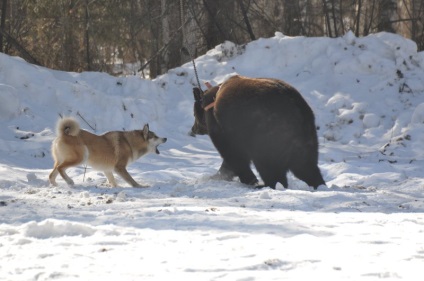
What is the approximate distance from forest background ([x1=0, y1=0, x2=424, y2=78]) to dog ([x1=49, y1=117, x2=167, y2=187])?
A: 7.26 m

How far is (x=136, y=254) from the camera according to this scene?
3936 mm

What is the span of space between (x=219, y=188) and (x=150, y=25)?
10.3m

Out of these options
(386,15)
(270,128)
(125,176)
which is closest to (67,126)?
(125,176)

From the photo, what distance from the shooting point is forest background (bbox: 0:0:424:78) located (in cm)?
1617

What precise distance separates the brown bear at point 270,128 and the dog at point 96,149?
4.89 feet

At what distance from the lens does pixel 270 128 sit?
7.29m

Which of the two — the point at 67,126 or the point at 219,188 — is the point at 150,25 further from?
the point at 219,188

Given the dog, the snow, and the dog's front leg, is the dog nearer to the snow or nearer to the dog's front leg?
the dog's front leg

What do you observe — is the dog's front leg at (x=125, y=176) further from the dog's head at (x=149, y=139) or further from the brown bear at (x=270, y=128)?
the brown bear at (x=270, y=128)

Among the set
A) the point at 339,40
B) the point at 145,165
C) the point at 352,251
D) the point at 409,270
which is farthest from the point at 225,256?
the point at 339,40

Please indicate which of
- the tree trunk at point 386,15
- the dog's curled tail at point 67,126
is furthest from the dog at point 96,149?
the tree trunk at point 386,15

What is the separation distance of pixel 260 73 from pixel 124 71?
5295mm

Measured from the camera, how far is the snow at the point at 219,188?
375 centimetres

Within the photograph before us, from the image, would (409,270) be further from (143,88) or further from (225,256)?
(143,88)
